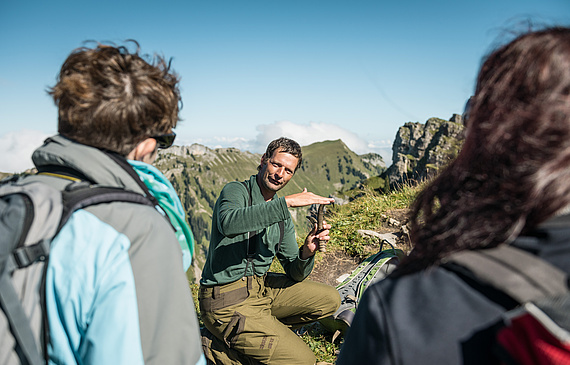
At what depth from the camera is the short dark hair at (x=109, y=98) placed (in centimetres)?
189

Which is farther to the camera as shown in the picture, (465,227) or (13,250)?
(13,250)

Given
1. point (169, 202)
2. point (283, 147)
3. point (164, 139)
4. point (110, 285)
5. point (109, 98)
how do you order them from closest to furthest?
point (110, 285) → point (109, 98) → point (169, 202) → point (164, 139) → point (283, 147)

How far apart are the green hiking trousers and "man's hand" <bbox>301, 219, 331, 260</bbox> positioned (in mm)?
628

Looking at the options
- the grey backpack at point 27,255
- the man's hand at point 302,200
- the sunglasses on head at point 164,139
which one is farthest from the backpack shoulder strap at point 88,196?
the man's hand at point 302,200

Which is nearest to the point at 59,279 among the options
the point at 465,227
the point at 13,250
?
the point at 13,250

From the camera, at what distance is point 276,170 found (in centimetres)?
477

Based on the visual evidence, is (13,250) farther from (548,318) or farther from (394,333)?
(548,318)

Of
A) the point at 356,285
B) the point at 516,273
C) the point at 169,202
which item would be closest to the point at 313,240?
the point at 356,285

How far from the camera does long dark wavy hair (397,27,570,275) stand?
1103 mm

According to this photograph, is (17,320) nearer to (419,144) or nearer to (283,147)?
(283,147)

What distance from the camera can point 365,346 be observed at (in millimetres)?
1262

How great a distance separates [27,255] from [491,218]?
1915 millimetres

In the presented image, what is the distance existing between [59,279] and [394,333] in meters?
1.53

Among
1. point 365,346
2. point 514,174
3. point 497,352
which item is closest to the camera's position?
point 497,352
